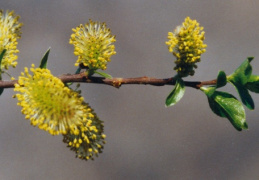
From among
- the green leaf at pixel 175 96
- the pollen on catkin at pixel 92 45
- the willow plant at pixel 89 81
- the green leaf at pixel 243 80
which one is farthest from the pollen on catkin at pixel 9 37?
the green leaf at pixel 243 80

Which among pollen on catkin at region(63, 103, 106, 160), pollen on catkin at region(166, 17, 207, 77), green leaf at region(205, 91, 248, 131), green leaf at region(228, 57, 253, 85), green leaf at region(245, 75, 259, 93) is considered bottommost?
pollen on catkin at region(63, 103, 106, 160)

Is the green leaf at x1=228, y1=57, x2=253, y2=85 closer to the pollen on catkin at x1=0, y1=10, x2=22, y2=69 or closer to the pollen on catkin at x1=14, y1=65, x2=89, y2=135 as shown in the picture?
the pollen on catkin at x1=14, y1=65, x2=89, y2=135

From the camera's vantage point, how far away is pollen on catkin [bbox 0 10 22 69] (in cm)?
78

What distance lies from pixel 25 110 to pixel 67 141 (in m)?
0.12

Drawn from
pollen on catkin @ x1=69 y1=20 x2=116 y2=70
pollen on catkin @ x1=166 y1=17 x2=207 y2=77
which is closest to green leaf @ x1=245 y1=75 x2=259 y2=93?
pollen on catkin @ x1=166 y1=17 x2=207 y2=77

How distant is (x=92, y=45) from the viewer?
0.80m

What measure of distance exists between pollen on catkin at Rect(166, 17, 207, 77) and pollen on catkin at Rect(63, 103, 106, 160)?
201 mm

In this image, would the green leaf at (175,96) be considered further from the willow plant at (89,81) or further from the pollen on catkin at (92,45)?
the pollen on catkin at (92,45)

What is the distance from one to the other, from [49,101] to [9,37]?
17cm

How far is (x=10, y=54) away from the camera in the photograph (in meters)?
0.78

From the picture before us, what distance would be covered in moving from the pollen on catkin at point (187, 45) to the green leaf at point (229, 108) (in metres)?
0.08

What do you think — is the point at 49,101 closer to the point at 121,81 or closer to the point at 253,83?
the point at 121,81

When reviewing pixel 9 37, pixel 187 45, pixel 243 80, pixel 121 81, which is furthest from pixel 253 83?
pixel 9 37

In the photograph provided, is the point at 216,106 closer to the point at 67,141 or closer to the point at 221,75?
the point at 221,75
